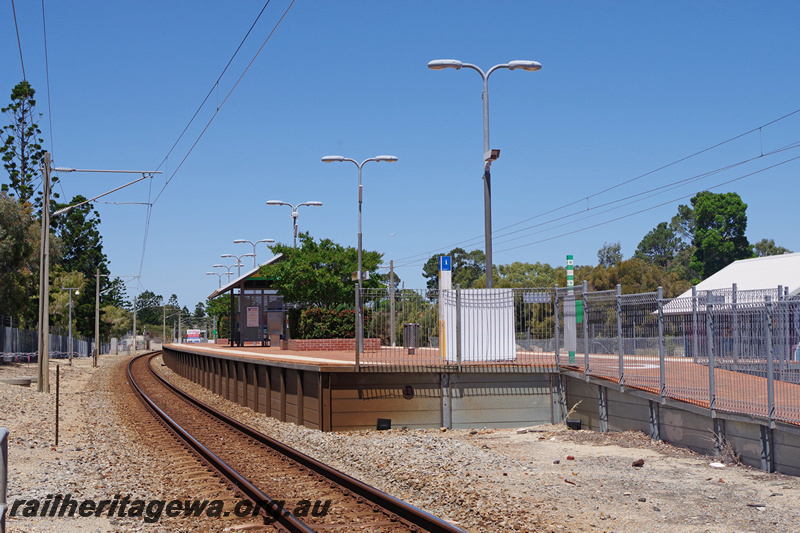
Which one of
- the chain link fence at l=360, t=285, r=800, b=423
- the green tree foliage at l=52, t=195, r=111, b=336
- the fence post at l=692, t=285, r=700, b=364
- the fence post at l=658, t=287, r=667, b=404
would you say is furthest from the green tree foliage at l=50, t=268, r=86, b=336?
the fence post at l=692, t=285, r=700, b=364

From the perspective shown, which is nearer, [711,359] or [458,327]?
[711,359]

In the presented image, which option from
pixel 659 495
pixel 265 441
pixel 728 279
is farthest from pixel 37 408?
pixel 728 279

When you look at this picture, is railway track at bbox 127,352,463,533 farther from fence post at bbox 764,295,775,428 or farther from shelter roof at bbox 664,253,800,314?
shelter roof at bbox 664,253,800,314

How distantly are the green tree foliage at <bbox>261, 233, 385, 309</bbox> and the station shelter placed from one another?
1.01 metres

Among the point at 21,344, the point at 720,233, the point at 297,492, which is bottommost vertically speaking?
the point at 297,492

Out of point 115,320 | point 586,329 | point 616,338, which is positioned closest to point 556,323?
point 586,329

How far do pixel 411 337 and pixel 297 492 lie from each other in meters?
8.63

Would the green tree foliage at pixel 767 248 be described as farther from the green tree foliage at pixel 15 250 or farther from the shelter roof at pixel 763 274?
the green tree foliage at pixel 15 250

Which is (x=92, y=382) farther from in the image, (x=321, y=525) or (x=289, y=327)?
(x=321, y=525)

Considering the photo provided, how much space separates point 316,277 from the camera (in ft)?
139

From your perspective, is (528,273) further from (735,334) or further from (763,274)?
(735,334)

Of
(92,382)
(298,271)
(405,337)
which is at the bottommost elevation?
(92,382)

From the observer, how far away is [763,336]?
1209 centimetres

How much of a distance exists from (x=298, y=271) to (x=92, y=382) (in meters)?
11.5
